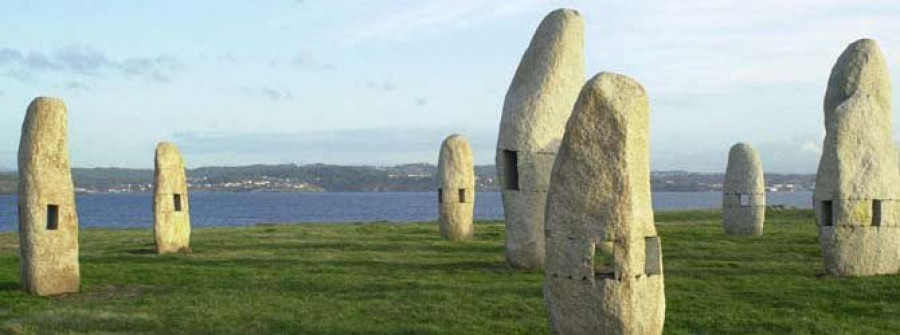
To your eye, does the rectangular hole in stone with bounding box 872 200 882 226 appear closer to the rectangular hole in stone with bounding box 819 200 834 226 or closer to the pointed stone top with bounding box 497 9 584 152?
the rectangular hole in stone with bounding box 819 200 834 226

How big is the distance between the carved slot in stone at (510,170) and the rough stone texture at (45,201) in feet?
32.3

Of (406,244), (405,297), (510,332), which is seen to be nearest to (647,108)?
(510,332)

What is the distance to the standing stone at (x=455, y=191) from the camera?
109 ft

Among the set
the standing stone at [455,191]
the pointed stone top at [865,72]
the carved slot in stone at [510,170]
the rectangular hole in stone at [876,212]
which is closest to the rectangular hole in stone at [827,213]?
the rectangular hole in stone at [876,212]

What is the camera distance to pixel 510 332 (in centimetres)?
1495

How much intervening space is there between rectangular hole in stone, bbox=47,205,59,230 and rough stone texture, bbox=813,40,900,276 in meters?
16.6

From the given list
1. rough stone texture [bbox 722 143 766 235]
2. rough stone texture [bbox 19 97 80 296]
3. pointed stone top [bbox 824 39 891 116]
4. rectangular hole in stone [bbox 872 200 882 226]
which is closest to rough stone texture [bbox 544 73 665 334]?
rectangular hole in stone [bbox 872 200 882 226]

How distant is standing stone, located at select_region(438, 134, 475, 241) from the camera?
33.3 metres

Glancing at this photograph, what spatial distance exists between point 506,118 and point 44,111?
10.4m

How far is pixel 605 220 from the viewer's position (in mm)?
12180

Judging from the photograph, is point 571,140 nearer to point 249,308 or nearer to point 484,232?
point 249,308

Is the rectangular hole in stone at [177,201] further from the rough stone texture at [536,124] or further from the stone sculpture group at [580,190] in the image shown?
the rough stone texture at [536,124]

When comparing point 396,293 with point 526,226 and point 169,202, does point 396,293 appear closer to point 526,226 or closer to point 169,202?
point 526,226

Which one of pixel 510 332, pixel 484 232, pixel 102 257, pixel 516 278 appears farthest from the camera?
pixel 484 232
